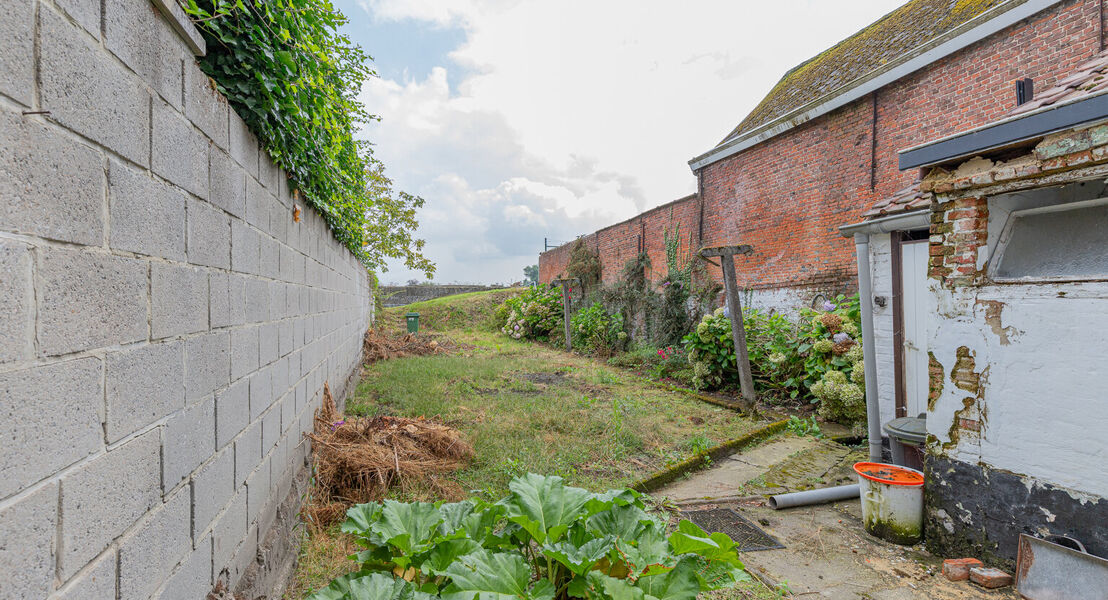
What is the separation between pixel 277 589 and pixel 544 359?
865 cm

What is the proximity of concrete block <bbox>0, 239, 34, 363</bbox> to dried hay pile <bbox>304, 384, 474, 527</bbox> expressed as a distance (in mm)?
2403

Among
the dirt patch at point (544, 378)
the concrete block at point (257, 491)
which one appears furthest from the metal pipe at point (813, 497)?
the dirt patch at point (544, 378)

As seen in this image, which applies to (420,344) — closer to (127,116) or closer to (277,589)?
(277,589)

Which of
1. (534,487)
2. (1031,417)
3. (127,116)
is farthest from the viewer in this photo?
(1031,417)

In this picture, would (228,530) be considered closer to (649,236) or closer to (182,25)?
(182,25)

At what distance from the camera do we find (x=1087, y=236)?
8.19ft

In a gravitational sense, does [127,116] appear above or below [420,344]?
above

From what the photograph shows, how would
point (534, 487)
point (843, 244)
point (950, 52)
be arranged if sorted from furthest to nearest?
point (843, 244), point (950, 52), point (534, 487)

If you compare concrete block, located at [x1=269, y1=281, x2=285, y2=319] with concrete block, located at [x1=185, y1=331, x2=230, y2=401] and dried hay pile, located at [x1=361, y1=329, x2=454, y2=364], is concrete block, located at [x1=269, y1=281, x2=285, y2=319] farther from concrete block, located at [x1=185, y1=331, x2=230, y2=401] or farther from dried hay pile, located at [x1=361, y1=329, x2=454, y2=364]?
dried hay pile, located at [x1=361, y1=329, x2=454, y2=364]

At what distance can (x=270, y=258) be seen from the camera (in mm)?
2422

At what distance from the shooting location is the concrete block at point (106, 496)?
935 mm

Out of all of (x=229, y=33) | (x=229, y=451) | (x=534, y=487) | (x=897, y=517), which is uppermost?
(x=229, y=33)

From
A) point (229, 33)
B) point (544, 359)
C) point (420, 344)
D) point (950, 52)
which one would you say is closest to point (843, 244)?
point (950, 52)

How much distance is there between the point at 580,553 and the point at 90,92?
1869 millimetres
